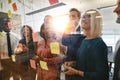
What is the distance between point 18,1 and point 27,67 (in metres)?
0.86

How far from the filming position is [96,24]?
4.00ft

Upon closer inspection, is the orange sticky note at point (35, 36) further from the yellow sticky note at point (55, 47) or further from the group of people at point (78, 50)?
the yellow sticky note at point (55, 47)

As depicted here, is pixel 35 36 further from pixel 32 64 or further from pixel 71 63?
pixel 71 63

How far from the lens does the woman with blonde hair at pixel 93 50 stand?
1.21 m

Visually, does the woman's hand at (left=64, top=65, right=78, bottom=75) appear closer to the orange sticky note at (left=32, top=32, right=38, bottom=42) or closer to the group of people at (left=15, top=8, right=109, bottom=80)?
the group of people at (left=15, top=8, right=109, bottom=80)

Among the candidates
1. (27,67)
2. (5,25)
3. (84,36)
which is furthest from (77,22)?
(5,25)

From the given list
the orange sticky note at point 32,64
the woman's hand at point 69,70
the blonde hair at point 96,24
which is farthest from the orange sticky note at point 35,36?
the blonde hair at point 96,24

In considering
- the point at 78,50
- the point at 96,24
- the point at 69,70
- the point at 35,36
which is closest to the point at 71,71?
the point at 69,70

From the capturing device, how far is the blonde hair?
3.96 ft

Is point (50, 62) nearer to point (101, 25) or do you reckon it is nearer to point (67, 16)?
point (67, 16)

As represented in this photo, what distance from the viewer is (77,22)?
4.41 ft

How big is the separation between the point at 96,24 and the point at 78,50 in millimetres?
270

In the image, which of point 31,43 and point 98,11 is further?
point 31,43

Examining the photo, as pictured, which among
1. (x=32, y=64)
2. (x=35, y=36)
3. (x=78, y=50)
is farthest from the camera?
(x=32, y=64)
